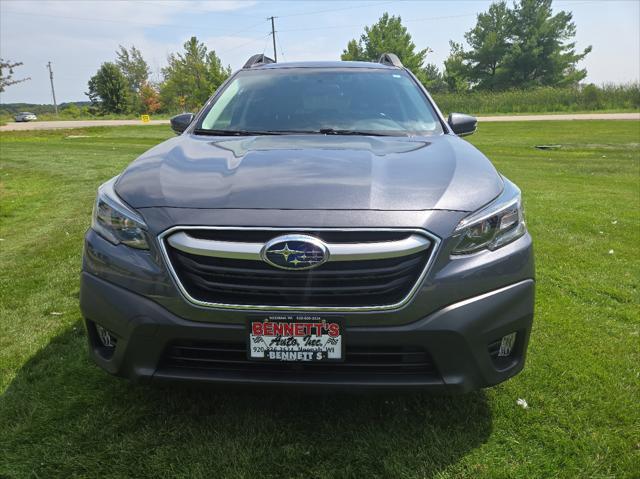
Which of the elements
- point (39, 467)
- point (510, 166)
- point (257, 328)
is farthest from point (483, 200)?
point (510, 166)

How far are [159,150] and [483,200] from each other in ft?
5.22

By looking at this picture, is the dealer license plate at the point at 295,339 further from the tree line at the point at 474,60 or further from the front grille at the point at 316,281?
the tree line at the point at 474,60

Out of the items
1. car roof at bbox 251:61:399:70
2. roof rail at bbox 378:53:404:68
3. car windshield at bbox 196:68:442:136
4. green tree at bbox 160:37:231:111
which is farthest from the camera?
green tree at bbox 160:37:231:111

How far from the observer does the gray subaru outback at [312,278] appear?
187 centimetres

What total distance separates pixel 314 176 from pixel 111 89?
62110 millimetres

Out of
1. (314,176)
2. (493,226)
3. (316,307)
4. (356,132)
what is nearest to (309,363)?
(316,307)

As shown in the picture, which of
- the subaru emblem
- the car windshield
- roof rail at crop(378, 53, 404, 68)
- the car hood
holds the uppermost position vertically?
roof rail at crop(378, 53, 404, 68)

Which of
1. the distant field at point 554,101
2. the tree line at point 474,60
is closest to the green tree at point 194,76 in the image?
the tree line at point 474,60

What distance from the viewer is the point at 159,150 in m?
2.71

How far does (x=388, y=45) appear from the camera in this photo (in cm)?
4734

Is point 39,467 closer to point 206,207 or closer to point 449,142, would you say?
point 206,207

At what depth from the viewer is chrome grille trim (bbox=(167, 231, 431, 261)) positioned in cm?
184

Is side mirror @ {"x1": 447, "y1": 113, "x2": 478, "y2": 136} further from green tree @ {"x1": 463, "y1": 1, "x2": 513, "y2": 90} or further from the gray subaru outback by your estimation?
green tree @ {"x1": 463, "y1": 1, "x2": 513, "y2": 90}

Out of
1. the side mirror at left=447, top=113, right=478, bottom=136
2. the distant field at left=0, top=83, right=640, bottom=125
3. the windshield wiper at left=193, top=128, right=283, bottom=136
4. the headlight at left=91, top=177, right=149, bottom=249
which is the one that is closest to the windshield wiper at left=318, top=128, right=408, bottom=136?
the windshield wiper at left=193, top=128, right=283, bottom=136
